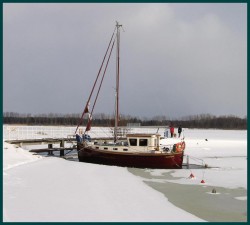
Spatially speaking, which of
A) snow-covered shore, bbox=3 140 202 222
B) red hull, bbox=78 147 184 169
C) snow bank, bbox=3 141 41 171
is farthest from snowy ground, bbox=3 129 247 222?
red hull, bbox=78 147 184 169

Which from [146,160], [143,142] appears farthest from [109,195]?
[143,142]

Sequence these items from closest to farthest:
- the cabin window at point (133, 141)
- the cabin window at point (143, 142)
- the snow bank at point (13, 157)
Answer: the snow bank at point (13, 157) → the cabin window at point (143, 142) → the cabin window at point (133, 141)

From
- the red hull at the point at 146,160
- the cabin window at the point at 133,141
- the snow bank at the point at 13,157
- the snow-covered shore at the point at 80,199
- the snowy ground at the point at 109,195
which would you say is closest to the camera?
the snow-covered shore at the point at 80,199

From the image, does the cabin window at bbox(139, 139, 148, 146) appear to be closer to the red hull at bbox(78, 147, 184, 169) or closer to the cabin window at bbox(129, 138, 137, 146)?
the cabin window at bbox(129, 138, 137, 146)

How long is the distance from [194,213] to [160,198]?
2531mm

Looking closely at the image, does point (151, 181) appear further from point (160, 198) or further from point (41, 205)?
point (41, 205)

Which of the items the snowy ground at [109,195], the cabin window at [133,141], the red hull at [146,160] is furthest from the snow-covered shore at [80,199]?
the cabin window at [133,141]

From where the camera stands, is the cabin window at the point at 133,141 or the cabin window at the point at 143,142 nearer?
the cabin window at the point at 143,142

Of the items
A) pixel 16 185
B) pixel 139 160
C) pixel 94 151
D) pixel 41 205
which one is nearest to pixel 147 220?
pixel 41 205

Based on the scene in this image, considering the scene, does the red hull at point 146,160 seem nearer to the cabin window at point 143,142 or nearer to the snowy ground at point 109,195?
the cabin window at point 143,142

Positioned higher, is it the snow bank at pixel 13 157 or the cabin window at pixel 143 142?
the cabin window at pixel 143 142

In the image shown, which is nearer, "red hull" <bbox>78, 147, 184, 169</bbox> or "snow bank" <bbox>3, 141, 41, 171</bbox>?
"snow bank" <bbox>3, 141, 41, 171</bbox>

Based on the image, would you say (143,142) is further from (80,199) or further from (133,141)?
(80,199)

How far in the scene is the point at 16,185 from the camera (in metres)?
16.5
